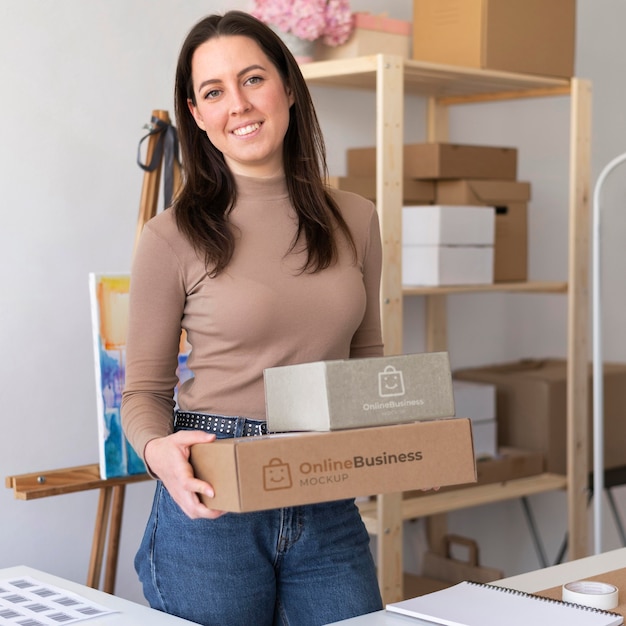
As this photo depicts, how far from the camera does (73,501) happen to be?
2594mm

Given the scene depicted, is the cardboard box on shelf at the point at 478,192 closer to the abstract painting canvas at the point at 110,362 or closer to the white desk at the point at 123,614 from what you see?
the abstract painting canvas at the point at 110,362

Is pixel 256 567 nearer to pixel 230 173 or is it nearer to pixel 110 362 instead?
pixel 230 173

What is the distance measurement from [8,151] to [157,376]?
1032 mm

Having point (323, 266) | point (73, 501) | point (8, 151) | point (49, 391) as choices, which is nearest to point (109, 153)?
point (8, 151)

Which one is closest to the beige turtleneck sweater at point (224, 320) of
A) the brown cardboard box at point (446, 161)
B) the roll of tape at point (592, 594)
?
the roll of tape at point (592, 594)

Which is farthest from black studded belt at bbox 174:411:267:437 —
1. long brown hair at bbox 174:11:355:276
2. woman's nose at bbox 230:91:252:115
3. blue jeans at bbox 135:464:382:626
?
woman's nose at bbox 230:91:252:115

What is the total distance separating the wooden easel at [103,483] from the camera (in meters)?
2.10

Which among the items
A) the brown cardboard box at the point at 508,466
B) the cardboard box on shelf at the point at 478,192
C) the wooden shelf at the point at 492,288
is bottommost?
the brown cardboard box at the point at 508,466

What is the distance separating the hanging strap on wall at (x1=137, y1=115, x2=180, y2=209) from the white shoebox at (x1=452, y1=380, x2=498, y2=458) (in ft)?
3.98

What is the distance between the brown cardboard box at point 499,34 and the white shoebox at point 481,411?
0.92 meters

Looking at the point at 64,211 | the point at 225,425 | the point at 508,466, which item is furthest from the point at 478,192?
the point at 225,425

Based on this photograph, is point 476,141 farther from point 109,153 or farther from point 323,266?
point 323,266

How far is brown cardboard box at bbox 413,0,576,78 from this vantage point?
2889 millimetres

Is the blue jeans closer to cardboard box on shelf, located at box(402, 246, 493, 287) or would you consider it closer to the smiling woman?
the smiling woman
